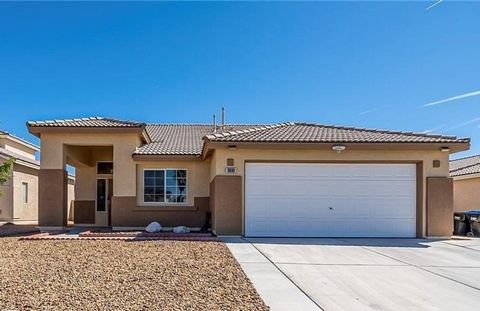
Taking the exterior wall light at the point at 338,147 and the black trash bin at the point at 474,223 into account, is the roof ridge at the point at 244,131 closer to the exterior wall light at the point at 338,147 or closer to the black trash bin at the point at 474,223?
the exterior wall light at the point at 338,147

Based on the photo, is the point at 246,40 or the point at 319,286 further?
the point at 246,40

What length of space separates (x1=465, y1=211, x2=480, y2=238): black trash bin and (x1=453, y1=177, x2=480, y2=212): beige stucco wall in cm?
796

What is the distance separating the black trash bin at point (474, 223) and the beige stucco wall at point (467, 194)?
313 inches

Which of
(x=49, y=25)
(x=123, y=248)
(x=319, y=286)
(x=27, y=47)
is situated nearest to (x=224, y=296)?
(x=319, y=286)

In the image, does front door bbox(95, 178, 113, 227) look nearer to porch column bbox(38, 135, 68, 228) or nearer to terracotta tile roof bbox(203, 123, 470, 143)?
porch column bbox(38, 135, 68, 228)

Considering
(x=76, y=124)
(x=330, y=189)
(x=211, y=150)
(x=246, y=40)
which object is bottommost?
(x=330, y=189)

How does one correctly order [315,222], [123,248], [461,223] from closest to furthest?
1. [123,248]
2. [315,222]
3. [461,223]

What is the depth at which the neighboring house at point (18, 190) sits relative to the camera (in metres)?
24.2

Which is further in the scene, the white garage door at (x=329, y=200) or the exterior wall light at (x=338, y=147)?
the white garage door at (x=329, y=200)

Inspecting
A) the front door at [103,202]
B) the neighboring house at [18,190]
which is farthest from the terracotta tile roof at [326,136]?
the neighboring house at [18,190]

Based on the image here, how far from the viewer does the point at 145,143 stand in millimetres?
20500

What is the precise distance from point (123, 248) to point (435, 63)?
13596mm

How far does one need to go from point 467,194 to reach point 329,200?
15.8m

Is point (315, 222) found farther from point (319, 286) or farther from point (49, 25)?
point (49, 25)
